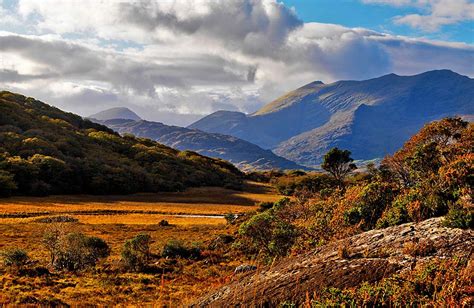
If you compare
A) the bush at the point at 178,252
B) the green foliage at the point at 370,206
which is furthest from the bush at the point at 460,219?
the bush at the point at 178,252

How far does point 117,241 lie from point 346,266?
36418 mm

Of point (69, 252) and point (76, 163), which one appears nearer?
point (69, 252)

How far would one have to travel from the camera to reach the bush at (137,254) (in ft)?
94.7

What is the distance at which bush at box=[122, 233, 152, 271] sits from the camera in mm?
28866

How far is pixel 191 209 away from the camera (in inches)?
3182

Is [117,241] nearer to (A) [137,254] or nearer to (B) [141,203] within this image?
(A) [137,254]

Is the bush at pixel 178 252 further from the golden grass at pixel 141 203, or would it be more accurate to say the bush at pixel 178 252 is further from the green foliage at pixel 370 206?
the golden grass at pixel 141 203

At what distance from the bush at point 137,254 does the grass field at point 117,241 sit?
898mm

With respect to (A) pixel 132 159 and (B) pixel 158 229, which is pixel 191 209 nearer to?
(B) pixel 158 229

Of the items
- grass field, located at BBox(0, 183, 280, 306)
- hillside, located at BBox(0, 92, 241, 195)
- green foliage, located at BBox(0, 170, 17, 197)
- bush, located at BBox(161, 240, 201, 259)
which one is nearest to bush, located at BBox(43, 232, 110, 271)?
grass field, located at BBox(0, 183, 280, 306)

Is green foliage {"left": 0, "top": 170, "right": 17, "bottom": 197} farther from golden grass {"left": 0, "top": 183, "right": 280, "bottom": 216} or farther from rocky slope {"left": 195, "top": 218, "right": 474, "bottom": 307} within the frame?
rocky slope {"left": 195, "top": 218, "right": 474, "bottom": 307}

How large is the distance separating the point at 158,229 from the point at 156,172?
78522 millimetres

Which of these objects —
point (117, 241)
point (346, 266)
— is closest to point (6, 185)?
point (117, 241)

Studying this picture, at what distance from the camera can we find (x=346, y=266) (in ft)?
29.6
